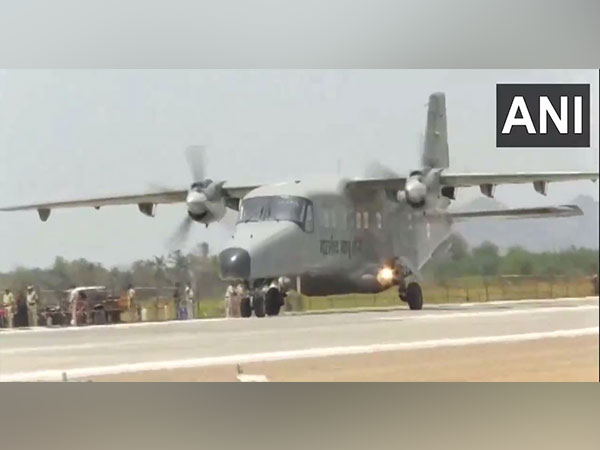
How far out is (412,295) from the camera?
512 cm

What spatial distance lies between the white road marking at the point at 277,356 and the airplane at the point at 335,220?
0.23m

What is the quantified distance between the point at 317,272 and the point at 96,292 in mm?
1134

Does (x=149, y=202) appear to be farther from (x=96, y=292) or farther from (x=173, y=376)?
(x=173, y=376)

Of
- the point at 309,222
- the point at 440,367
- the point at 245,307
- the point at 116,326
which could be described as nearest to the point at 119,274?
the point at 116,326

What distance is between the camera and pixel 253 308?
5145 mm

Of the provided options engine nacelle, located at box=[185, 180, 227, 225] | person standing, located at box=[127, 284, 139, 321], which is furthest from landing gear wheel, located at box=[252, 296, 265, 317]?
person standing, located at box=[127, 284, 139, 321]

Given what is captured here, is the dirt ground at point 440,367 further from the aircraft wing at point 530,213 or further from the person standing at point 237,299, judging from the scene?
the aircraft wing at point 530,213

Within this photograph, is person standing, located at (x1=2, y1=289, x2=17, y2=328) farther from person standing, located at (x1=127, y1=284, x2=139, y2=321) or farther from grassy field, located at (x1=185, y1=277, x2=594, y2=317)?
grassy field, located at (x1=185, y1=277, x2=594, y2=317)

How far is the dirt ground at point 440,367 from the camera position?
4.86m

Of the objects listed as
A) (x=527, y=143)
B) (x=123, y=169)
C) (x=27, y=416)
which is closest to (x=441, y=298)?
(x=527, y=143)

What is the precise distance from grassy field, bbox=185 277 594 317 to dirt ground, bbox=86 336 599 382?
0.78 ft

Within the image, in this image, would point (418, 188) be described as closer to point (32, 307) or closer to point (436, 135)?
point (436, 135)

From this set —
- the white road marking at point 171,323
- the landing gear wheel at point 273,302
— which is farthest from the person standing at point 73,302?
the landing gear wheel at point 273,302
